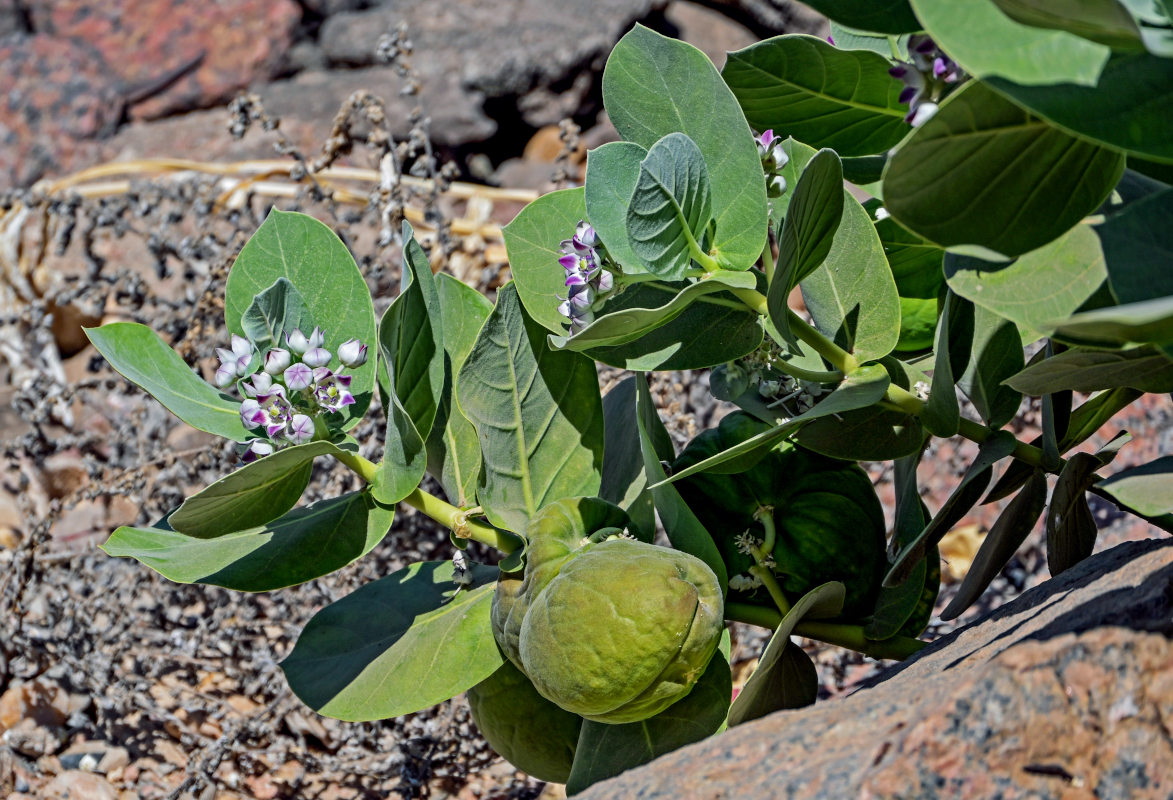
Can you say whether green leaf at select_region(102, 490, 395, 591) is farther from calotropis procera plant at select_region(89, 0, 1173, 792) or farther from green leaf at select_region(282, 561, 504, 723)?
green leaf at select_region(282, 561, 504, 723)

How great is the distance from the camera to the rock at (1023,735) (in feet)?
1.95

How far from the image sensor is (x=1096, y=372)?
0.74 metres

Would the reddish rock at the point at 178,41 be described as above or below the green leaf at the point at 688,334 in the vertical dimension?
below

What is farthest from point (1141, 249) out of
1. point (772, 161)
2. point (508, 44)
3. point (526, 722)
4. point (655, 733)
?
point (508, 44)

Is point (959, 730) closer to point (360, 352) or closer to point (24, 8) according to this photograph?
point (360, 352)

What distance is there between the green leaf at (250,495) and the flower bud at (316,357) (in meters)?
0.08

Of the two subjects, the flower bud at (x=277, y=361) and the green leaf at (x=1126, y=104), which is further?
the flower bud at (x=277, y=361)

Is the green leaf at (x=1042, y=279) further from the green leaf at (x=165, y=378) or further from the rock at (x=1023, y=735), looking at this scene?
the green leaf at (x=165, y=378)

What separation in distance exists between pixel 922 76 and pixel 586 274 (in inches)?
11.5

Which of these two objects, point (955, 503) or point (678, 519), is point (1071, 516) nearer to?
point (955, 503)

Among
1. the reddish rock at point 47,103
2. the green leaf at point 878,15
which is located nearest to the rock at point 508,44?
the reddish rock at point 47,103

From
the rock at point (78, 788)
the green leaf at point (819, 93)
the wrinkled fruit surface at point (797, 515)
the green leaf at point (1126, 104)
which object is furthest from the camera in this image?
the rock at point (78, 788)

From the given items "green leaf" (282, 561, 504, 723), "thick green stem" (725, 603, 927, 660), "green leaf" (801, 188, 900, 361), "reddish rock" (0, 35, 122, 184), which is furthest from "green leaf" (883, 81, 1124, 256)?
"reddish rock" (0, 35, 122, 184)

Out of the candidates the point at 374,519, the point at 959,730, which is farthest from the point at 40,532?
the point at 959,730
